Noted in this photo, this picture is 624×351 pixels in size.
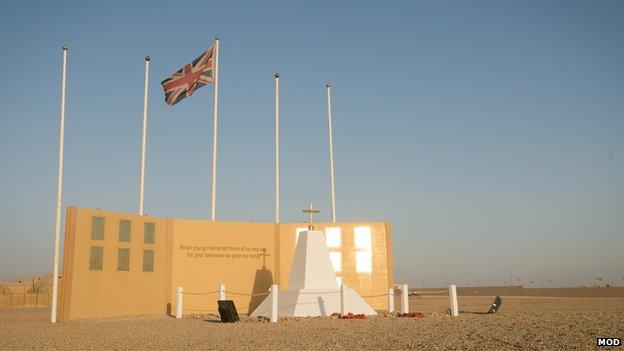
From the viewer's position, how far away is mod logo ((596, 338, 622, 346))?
1103 cm

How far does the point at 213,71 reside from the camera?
83.5 ft

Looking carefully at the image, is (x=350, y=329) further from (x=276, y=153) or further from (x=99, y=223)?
(x=276, y=153)

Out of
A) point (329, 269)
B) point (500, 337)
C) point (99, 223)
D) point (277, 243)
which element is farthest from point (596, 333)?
point (99, 223)

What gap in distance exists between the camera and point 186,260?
24.1 meters

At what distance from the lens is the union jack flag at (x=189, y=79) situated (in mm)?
24719

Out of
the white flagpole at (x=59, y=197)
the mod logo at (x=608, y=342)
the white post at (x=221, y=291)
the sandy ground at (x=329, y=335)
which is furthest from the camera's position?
the white post at (x=221, y=291)

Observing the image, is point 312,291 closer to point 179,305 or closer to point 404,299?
point 404,299

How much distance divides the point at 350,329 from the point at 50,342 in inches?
303

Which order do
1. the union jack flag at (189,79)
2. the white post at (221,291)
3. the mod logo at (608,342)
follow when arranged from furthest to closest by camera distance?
the union jack flag at (189,79), the white post at (221,291), the mod logo at (608,342)

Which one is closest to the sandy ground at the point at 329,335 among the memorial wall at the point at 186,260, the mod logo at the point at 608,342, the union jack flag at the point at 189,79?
the mod logo at the point at 608,342

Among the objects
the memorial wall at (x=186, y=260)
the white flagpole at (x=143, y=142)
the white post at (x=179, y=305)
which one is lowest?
the white post at (x=179, y=305)

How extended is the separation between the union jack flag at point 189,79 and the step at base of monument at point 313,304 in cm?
999

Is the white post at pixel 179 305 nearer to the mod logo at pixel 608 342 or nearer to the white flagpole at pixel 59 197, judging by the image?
the white flagpole at pixel 59 197

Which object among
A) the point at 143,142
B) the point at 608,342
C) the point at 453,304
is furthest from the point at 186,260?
the point at 608,342
